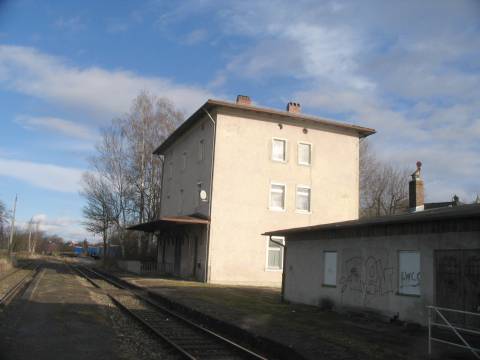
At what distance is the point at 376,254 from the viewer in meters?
13.6

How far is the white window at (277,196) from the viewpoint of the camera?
2761 cm

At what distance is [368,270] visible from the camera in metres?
13.8

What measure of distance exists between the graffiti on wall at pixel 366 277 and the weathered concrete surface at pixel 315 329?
71 centimetres

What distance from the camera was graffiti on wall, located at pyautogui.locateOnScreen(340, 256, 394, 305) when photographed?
42.9 ft

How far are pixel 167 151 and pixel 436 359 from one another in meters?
30.9

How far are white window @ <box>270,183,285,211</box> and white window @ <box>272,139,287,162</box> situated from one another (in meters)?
1.56

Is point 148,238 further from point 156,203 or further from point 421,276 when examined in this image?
point 421,276

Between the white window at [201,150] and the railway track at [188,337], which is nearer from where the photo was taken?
the railway track at [188,337]

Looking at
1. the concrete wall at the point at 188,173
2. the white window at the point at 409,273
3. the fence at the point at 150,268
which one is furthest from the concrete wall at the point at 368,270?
the fence at the point at 150,268

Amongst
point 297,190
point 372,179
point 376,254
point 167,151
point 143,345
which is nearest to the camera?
point 143,345

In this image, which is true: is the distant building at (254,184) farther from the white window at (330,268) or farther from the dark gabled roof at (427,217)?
the white window at (330,268)

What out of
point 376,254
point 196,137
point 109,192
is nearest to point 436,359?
point 376,254

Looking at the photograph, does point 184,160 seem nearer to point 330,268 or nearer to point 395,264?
point 330,268

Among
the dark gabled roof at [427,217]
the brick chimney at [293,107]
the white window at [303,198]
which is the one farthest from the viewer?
the brick chimney at [293,107]
